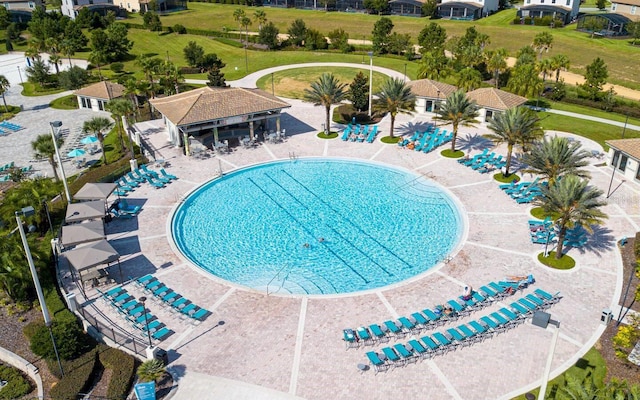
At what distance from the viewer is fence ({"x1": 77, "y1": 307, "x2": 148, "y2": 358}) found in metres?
22.6

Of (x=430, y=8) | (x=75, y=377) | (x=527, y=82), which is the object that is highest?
(x=430, y=8)

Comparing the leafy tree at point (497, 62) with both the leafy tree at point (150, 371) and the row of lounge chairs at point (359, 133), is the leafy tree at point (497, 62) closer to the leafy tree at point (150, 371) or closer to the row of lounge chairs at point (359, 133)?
the row of lounge chairs at point (359, 133)

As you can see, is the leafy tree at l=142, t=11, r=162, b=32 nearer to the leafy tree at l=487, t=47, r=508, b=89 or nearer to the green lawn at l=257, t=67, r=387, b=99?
the green lawn at l=257, t=67, r=387, b=99

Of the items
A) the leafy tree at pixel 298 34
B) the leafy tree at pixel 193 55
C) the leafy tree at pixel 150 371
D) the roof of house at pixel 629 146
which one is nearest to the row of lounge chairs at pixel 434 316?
the leafy tree at pixel 150 371

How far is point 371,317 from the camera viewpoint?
24891 millimetres

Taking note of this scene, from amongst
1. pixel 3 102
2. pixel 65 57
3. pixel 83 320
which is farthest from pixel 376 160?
pixel 65 57

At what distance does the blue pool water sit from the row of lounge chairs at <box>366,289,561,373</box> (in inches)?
220

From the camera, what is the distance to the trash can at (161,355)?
21.9 m

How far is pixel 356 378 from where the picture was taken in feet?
70.0

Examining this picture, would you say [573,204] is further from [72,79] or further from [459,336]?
[72,79]

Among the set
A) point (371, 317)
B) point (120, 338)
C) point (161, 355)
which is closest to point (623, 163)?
point (371, 317)

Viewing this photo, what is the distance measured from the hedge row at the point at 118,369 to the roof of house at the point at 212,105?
74.5ft

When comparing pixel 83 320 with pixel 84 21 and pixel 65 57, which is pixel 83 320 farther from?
pixel 84 21

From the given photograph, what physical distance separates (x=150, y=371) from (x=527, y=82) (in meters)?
46.0
